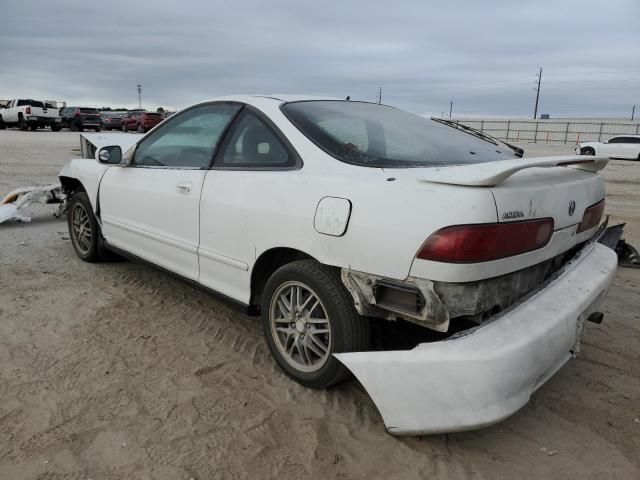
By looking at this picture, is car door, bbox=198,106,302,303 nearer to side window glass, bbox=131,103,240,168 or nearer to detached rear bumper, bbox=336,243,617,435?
side window glass, bbox=131,103,240,168

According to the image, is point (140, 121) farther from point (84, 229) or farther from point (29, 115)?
point (84, 229)

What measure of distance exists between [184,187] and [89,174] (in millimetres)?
1638

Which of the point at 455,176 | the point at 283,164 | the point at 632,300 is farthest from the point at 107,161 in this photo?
the point at 632,300

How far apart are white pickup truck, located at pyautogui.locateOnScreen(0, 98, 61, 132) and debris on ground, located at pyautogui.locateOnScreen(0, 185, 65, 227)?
28086 millimetres

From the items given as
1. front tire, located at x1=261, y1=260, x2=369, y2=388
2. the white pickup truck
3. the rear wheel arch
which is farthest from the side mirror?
the white pickup truck

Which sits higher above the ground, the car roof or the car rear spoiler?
the car roof

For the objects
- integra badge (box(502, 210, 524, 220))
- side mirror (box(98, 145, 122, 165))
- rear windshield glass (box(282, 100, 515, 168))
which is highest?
rear windshield glass (box(282, 100, 515, 168))

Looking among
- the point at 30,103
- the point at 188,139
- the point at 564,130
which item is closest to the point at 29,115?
the point at 30,103

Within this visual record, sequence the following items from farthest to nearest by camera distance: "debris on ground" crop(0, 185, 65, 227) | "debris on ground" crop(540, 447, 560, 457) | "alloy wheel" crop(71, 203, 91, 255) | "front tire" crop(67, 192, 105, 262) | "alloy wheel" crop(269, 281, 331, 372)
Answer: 1. "debris on ground" crop(0, 185, 65, 227)
2. "alloy wheel" crop(71, 203, 91, 255)
3. "front tire" crop(67, 192, 105, 262)
4. "alloy wheel" crop(269, 281, 331, 372)
5. "debris on ground" crop(540, 447, 560, 457)

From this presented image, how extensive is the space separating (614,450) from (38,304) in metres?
3.75

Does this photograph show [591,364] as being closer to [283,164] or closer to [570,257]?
[570,257]

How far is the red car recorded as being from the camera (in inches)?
1253

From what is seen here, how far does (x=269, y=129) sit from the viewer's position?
9.56ft

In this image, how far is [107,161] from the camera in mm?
3852
